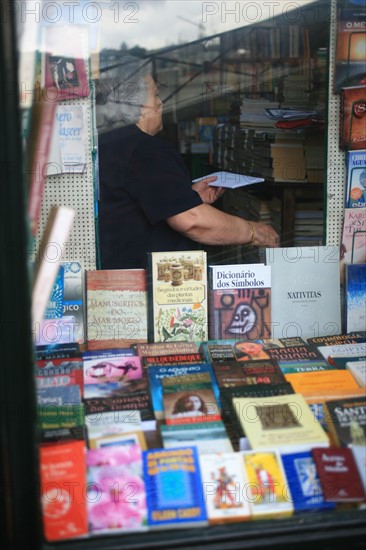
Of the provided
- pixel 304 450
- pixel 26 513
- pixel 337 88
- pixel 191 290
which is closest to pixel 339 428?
pixel 304 450

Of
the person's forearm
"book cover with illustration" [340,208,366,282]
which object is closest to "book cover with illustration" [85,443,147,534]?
the person's forearm

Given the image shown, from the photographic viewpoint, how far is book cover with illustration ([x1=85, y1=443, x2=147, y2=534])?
1960 mm

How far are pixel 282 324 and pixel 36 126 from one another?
1377mm

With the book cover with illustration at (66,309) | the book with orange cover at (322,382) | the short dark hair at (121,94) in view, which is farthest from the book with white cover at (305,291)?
the short dark hair at (121,94)

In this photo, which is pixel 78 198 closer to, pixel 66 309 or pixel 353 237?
pixel 66 309

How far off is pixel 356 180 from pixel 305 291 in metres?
0.50

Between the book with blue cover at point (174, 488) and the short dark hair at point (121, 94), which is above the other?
the short dark hair at point (121, 94)

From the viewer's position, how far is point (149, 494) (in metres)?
2.01

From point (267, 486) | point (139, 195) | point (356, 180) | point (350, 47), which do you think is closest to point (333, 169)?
point (356, 180)

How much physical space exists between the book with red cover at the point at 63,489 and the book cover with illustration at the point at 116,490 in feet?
0.10

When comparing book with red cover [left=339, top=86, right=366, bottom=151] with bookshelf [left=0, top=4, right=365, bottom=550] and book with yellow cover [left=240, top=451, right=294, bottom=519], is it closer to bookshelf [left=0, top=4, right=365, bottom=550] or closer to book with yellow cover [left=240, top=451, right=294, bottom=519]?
book with yellow cover [left=240, top=451, right=294, bottom=519]

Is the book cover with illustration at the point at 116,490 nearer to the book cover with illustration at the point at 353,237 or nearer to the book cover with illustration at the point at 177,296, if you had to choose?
the book cover with illustration at the point at 177,296

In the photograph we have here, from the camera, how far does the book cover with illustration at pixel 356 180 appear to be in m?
2.71

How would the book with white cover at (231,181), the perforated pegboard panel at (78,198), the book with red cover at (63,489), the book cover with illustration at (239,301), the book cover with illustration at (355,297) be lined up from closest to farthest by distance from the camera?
the book with red cover at (63,489), the perforated pegboard panel at (78,198), the book cover with illustration at (239,301), the book cover with illustration at (355,297), the book with white cover at (231,181)
